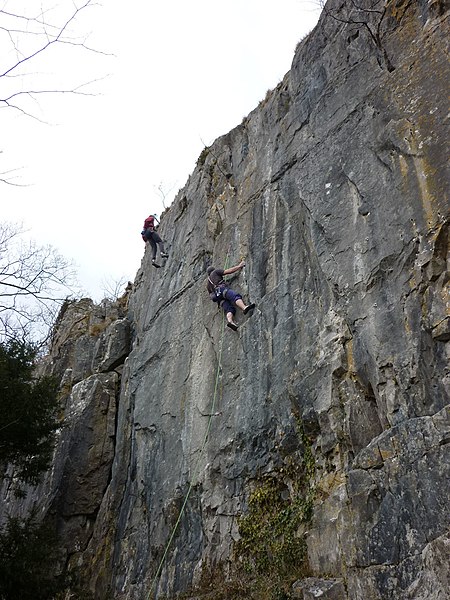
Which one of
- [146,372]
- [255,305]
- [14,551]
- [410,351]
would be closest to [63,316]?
[146,372]

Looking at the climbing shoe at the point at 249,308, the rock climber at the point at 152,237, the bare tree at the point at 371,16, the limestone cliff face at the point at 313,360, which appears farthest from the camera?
the rock climber at the point at 152,237

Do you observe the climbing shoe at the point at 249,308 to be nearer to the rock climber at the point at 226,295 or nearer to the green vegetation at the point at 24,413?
the rock climber at the point at 226,295

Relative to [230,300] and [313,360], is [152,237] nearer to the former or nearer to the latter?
Result: [230,300]

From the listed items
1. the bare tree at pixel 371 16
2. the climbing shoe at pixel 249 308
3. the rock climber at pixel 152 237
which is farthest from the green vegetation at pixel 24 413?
the bare tree at pixel 371 16

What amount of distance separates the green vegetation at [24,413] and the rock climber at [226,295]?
4.41m

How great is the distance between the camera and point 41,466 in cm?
1379

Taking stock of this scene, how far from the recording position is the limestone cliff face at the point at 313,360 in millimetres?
6759

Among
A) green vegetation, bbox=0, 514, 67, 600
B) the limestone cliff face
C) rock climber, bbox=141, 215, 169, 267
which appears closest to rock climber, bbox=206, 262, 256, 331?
the limestone cliff face

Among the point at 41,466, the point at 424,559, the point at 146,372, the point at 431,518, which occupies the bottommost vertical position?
the point at 424,559

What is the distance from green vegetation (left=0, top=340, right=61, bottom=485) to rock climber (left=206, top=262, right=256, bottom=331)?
4.41 m

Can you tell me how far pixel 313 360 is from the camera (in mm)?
8859

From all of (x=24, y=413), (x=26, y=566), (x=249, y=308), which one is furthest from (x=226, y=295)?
(x=26, y=566)

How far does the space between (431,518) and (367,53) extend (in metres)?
7.87

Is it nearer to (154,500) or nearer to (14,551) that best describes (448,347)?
(154,500)
